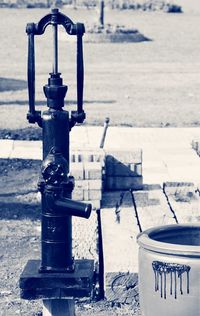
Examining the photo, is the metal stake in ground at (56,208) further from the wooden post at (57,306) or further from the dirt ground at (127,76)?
the dirt ground at (127,76)

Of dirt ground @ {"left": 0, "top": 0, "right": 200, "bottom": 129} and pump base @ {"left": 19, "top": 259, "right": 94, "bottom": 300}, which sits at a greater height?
pump base @ {"left": 19, "top": 259, "right": 94, "bottom": 300}

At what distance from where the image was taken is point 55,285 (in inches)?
178

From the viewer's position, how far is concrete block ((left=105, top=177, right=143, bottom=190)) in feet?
29.6

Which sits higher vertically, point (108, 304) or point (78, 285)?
point (78, 285)

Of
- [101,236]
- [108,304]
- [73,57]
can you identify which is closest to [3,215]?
[101,236]

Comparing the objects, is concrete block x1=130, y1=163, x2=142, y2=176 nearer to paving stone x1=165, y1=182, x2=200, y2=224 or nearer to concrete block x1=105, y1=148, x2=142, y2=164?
concrete block x1=105, y1=148, x2=142, y2=164

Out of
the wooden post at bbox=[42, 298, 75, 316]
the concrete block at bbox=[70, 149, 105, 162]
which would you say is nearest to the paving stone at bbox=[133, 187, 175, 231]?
the concrete block at bbox=[70, 149, 105, 162]

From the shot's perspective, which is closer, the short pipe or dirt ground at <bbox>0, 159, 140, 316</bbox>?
the short pipe

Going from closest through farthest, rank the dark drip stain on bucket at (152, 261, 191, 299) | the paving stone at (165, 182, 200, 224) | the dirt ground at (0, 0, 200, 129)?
the dark drip stain on bucket at (152, 261, 191, 299) → the paving stone at (165, 182, 200, 224) → the dirt ground at (0, 0, 200, 129)

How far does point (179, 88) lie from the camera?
710 inches

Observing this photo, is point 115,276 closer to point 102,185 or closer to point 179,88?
Result: point 102,185

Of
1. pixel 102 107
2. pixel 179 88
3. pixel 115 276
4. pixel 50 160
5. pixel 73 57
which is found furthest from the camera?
pixel 73 57

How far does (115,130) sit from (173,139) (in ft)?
3.27

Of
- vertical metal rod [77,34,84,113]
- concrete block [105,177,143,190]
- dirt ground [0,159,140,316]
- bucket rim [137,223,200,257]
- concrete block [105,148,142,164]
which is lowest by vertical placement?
dirt ground [0,159,140,316]
